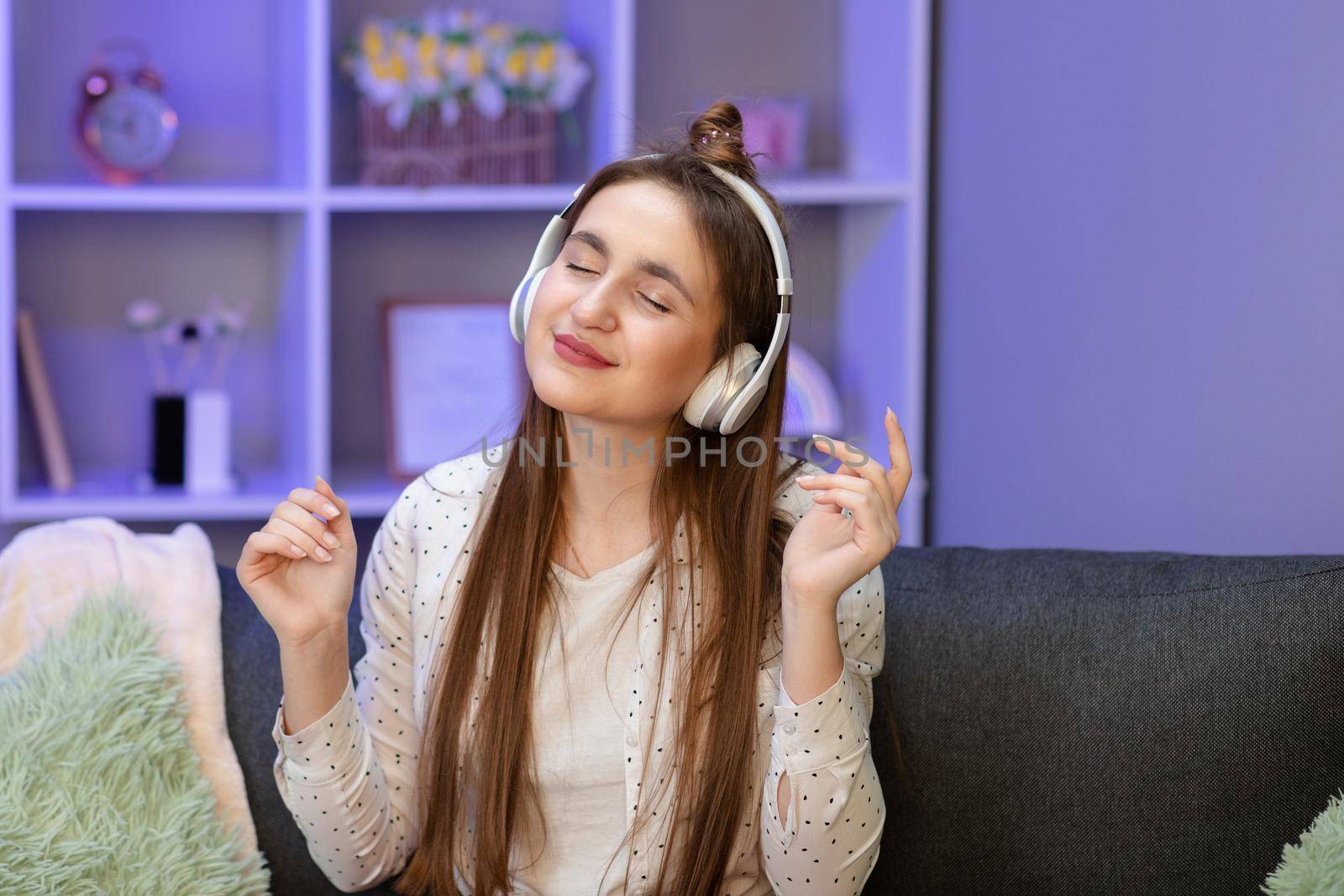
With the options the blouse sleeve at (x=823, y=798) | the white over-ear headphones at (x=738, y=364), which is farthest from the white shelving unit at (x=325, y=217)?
the blouse sleeve at (x=823, y=798)

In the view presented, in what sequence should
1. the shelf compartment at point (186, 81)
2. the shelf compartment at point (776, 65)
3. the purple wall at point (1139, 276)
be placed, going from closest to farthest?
the purple wall at point (1139, 276)
the shelf compartment at point (186, 81)
the shelf compartment at point (776, 65)

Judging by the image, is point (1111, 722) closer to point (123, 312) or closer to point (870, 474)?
point (870, 474)

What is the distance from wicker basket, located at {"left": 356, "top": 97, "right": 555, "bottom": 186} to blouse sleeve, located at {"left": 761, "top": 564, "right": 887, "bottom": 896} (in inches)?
59.8

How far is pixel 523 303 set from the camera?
4.52ft

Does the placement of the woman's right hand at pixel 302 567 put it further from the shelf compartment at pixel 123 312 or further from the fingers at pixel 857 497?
the shelf compartment at pixel 123 312

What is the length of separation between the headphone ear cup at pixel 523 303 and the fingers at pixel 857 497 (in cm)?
36

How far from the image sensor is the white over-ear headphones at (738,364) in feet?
4.33

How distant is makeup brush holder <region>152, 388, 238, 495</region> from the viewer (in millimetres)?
2559

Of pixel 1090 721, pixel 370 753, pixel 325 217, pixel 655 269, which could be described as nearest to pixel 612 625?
pixel 370 753

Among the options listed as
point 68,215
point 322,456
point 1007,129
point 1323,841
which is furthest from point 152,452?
point 1323,841

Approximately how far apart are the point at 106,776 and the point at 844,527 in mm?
744

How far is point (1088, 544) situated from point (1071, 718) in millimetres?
685

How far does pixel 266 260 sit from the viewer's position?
9.21 ft

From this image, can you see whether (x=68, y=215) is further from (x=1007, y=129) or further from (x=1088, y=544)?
(x=1088, y=544)
